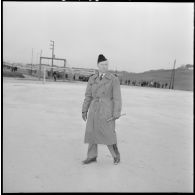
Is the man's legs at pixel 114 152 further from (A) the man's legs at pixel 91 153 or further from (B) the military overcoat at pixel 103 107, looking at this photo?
(A) the man's legs at pixel 91 153

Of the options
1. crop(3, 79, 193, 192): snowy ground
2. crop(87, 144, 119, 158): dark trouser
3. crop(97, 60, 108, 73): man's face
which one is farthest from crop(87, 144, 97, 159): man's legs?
crop(97, 60, 108, 73): man's face

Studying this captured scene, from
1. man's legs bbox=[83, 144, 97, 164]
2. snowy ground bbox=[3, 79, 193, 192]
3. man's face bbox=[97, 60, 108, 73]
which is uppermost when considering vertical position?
man's face bbox=[97, 60, 108, 73]

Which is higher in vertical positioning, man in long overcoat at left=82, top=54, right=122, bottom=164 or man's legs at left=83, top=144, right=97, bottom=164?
man in long overcoat at left=82, top=54, right=122, bottom=164

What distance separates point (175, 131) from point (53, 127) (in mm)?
3072

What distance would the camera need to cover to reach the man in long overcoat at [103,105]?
4.65 m

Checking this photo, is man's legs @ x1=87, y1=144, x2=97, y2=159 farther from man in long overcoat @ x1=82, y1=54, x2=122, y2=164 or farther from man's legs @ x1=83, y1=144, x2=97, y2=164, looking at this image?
man in long overcoat @ x1=82, y1=54, x2=122, y2=164

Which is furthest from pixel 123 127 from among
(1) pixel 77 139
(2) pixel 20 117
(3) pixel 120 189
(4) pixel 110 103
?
(3) pixel 120 189

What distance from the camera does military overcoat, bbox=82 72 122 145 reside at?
465 centimetres

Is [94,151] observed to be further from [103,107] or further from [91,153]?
[103,107]

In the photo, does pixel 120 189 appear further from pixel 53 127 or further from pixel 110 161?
pixel 53 127

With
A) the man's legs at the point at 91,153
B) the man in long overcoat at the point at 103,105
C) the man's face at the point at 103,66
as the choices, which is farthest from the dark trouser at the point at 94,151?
the man's face at the point at 103,66

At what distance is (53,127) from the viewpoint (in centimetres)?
→ 815

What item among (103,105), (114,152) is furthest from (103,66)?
(114,152)

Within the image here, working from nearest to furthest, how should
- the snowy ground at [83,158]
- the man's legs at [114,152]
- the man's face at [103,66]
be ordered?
the snowy ground at [83,158], the man's face at [103,66], the man's legs at [114,152]
